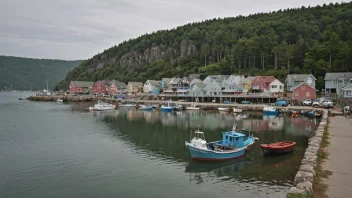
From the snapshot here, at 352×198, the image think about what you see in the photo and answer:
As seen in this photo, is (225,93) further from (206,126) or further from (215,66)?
(206,126)

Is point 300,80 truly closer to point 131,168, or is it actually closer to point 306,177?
point 131,168

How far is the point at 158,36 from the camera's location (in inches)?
6693

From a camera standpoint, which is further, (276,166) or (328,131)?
(328,131)

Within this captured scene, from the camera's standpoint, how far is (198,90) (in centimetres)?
8312

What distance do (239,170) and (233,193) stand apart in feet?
15.5

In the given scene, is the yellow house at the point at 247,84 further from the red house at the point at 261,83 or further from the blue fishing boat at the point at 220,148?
the blue fishing boat at the point at 220,148

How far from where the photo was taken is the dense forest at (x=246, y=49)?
8288cm

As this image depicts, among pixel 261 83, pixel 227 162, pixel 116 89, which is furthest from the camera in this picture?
pixel 116 89

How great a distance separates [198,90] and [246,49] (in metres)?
31.1

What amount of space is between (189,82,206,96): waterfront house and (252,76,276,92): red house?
1465 centimetres

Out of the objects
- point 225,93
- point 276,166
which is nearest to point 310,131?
point 276,166

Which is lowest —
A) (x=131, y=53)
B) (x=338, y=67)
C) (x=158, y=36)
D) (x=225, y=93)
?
(x=225, y=93)

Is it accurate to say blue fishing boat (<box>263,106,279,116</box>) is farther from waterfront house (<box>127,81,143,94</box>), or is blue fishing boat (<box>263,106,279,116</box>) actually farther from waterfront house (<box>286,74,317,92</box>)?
waterfront house (<box>127,81,143,94</box>)

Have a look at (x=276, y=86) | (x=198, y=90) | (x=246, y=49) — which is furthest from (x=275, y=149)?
(x=246, y=49)
